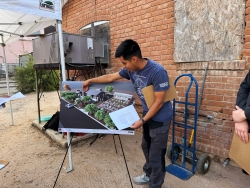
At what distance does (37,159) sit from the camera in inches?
135

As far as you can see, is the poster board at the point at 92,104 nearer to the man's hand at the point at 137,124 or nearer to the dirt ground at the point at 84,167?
the man's hand at the point at 137,124

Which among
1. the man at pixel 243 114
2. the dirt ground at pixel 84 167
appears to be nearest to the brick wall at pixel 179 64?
the dirt ground at pixel 84 167

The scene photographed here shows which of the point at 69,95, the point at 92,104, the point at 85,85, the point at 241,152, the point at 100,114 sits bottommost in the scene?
the point at 241,152

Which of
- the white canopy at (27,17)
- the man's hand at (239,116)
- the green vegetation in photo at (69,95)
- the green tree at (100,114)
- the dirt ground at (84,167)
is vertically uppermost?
the white canopy at (27,17)

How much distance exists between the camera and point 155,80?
1.96 m

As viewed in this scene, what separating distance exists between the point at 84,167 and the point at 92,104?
133 centimetres

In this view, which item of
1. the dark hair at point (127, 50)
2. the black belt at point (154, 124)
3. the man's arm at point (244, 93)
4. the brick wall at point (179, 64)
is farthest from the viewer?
the brick wall at point (179, 64)

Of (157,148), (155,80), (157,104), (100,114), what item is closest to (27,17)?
(100,114)

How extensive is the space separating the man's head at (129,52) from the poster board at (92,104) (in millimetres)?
390

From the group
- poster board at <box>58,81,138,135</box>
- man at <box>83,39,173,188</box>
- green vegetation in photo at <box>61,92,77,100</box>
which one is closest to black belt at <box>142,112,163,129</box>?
man at <box>83,39,173,188</box>

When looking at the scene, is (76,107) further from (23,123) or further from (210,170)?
(23,123)

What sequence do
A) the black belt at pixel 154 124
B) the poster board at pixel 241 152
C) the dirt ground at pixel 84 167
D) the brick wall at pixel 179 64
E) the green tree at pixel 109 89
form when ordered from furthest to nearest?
the brick wall at pixel 179 64
the dirt ground at pixel 84 167
the green tree at pixel 109 89
the black belt at pixel 154 124
the poster board at pixel 241 152

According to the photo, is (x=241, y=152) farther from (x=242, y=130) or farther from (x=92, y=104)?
(x=92, y=104)

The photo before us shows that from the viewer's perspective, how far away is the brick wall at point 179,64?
9.26ft
